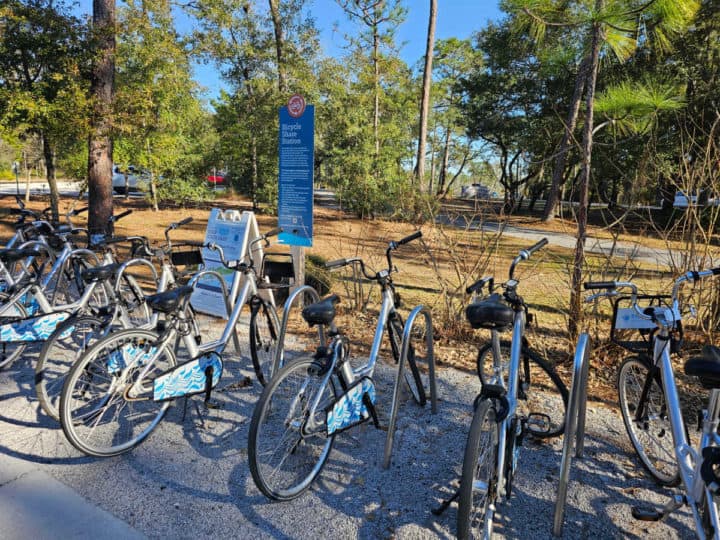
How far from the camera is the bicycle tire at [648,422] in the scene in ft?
8.02

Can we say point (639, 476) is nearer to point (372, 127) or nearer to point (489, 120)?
point (372, 127)

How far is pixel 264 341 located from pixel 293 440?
5.68 ft

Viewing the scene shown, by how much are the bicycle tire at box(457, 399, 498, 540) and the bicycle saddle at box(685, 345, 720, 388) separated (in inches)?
29.0

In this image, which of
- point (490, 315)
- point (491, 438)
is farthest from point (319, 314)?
point (491, 438)

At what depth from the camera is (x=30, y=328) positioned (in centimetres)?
307

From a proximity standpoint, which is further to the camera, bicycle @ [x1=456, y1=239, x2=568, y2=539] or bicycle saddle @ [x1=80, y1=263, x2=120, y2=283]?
bicycle saddle @ [x1=80, y1=263, x2=120, y2=283]

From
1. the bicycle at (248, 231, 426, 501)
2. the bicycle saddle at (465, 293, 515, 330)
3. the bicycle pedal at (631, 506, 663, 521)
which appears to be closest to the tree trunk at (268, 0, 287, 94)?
the bicycle at (248, 231, 426, 501)

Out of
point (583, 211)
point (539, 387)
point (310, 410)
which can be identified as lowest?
point (539, 387)

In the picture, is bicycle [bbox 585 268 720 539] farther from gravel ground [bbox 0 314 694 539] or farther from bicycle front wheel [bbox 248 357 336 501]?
bicycle front wheel [bbox 248 357 336 501]

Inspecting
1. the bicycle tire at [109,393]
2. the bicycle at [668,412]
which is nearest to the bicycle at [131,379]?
the bicycle tire at [109,393]

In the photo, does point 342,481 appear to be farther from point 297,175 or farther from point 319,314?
point 297,175

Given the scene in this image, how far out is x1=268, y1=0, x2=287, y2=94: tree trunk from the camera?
47.7 feet

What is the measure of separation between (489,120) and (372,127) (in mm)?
9268

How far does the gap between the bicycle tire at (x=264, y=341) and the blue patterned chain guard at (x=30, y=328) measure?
50.9 inches
